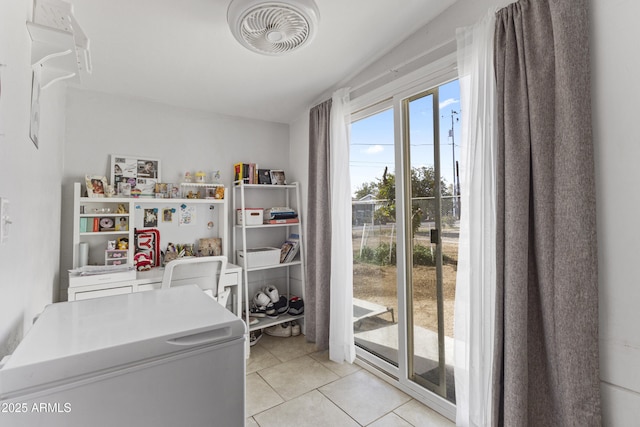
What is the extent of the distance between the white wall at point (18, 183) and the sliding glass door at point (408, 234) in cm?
192

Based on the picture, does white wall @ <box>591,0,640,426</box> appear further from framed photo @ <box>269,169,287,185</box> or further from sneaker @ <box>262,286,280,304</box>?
framed photo @ <box>269,169,287,185</box>

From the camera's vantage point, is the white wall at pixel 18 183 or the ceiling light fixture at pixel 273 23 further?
the ceiling light fixture at pixel 273 23

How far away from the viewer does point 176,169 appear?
9.66 feet

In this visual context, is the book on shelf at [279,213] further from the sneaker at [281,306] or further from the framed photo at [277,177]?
the sneaker at [281,306]

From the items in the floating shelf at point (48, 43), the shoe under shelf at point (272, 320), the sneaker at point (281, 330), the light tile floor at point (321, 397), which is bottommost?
the light tile floor at point (321, 397)

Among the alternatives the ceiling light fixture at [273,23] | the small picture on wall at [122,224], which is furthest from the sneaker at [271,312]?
the ceiling light fixture at [273,23]

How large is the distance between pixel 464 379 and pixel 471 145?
47.3 inches

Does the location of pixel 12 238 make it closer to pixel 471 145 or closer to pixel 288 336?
pixel 471 145

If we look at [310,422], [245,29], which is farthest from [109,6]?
[310,422]

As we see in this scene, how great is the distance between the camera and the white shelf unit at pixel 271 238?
3.15 metres

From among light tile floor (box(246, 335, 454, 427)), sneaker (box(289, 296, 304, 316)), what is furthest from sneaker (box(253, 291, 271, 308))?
light tile floor (box(246, 335, 454, 427))

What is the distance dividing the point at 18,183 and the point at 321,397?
201 cm

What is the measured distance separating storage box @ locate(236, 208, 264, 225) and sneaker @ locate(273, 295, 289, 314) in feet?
2.76

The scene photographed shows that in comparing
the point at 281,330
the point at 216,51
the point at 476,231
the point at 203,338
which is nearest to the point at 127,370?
the point at 203,338
